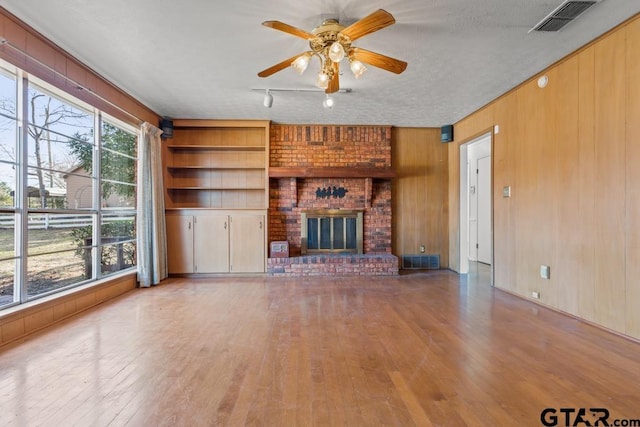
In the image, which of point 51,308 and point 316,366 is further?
point 51,308

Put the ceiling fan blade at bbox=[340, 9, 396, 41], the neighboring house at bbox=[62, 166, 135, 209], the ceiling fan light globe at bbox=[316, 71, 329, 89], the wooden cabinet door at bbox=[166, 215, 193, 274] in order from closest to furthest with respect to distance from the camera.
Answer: the ceiling fan blade at bbox=[340, 9, 396, 41] < the ceiling fan light globe at bbox=[316, 71, 329, 89] < the neighboring house at bbox=[62, 166, 135, 209] < the wooden cabinet door at bbox=[166, 215, 193, 274]

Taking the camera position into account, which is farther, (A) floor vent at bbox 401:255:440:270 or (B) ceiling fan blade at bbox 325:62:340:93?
(A) floor vent at bbox 401:255:440:270

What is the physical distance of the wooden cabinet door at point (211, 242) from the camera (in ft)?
16.5

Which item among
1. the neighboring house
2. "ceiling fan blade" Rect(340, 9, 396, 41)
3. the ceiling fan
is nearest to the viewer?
"ceiling fan blade" Rect(340, 9, 396, 41)

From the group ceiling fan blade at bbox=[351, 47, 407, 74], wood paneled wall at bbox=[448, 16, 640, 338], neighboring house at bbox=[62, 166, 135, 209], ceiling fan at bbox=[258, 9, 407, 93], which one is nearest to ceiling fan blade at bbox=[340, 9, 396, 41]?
ceiling fan at bbox=[258, 9, 407, 93]

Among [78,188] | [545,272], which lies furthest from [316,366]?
[78,188]

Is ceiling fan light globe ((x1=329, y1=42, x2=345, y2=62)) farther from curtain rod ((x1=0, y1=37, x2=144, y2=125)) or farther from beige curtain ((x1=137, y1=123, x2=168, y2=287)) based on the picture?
beige curtain ((x1=137, y1=123, x2=168, y2=287))

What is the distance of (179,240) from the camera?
5.03m

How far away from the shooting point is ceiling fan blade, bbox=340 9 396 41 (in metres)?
1.98

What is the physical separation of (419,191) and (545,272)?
258cm

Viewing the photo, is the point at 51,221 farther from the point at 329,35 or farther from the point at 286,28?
the point at 329,35

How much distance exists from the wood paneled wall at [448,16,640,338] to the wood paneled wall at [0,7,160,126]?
5000 millimetres

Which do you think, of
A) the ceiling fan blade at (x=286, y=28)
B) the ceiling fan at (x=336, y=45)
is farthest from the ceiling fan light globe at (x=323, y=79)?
the ceiling fan blade at (x=286, y=28)

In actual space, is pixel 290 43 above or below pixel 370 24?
above
